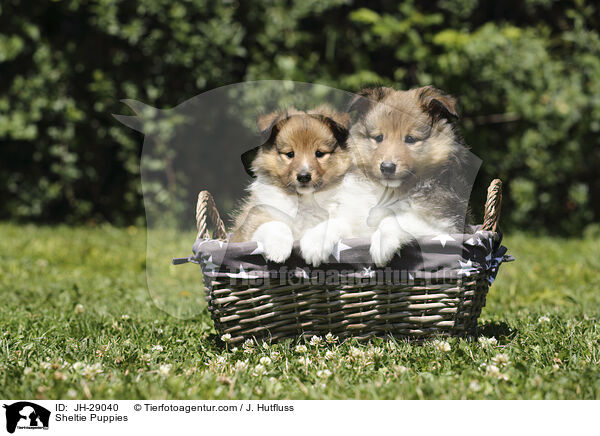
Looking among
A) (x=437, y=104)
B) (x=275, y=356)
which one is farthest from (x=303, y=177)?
(x=275, y=356)

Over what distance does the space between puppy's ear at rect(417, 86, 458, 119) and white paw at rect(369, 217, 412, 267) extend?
682mm

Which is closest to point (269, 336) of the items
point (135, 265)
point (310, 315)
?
point (310, 315)

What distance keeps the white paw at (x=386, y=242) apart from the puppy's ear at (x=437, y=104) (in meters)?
0.68

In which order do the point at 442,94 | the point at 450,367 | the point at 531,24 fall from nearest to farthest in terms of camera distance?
the point at 450,367 → the point at 442,94 → the point at 531,24

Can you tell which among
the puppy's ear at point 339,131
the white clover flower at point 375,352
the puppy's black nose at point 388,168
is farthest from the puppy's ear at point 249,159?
the white clover flower at point 375,352

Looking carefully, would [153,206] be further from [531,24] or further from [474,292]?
[531,24]

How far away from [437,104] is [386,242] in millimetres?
800

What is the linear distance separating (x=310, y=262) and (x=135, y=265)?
348cm

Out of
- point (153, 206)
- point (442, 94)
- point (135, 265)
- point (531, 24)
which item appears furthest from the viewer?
point (531, 24)

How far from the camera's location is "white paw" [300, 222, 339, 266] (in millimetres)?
2531

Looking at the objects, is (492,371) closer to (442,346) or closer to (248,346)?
(442,346)

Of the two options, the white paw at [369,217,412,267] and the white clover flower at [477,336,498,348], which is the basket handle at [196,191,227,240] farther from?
the white clover flower at [477,336,498,348]

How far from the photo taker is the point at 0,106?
6.55 m

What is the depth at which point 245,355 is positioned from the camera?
8.77ft
